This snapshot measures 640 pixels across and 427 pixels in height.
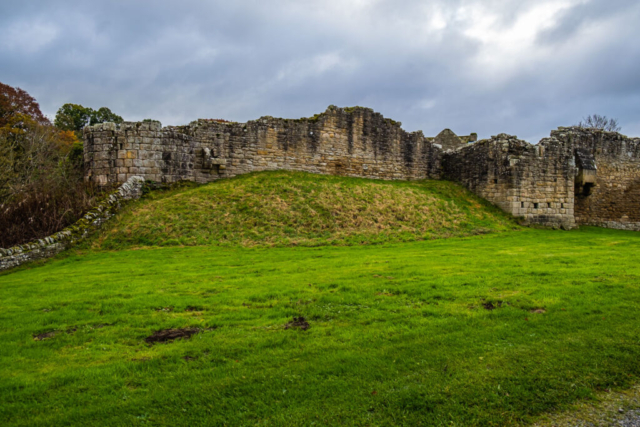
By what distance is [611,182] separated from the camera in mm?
26125

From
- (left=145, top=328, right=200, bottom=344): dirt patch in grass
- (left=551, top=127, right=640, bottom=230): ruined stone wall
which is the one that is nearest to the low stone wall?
(left=145, top=328, right=200, bottom=344): dirt patch in grass

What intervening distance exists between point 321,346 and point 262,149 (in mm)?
17225

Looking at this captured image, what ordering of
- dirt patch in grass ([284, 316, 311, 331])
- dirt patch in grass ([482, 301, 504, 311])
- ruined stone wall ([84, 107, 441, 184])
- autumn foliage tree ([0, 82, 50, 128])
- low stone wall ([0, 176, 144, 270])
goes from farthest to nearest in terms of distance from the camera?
autumn foliage tree ([0, 82, 50, 128]) < ruined stone wall ([84, 107, 441, 184]) < low stone wall ([0, 176, 144, 270]) < dirt patch in grass ([482, 301, 504, 311]) < dirt patch in grass ([284, 316, 311, 331])

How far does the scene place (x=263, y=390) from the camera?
13.6 feet

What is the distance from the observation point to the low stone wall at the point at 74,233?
1194 cm

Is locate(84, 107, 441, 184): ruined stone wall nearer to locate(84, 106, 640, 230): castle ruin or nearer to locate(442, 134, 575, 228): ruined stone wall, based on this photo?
locate(84, 106, 640, 230): castle ruin

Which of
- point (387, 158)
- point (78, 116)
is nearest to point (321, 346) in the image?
point (387, 158)

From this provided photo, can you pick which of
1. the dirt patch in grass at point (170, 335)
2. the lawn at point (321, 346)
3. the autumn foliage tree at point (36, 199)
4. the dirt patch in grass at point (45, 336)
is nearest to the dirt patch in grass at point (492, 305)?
the lawn at point (321, 346)

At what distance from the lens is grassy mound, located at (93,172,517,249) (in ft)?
48.9

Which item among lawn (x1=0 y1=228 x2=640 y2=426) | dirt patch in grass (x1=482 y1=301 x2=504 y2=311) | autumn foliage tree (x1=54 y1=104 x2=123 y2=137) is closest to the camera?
lawn (x1=0 y1=228 x2=640 y2=426)

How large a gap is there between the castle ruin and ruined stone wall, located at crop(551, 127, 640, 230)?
7 cm

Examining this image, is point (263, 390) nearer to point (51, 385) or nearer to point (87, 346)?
point (51, 385)

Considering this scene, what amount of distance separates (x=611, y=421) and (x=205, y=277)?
25.9ft

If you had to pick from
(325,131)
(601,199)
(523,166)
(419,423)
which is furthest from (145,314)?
(601,199)
